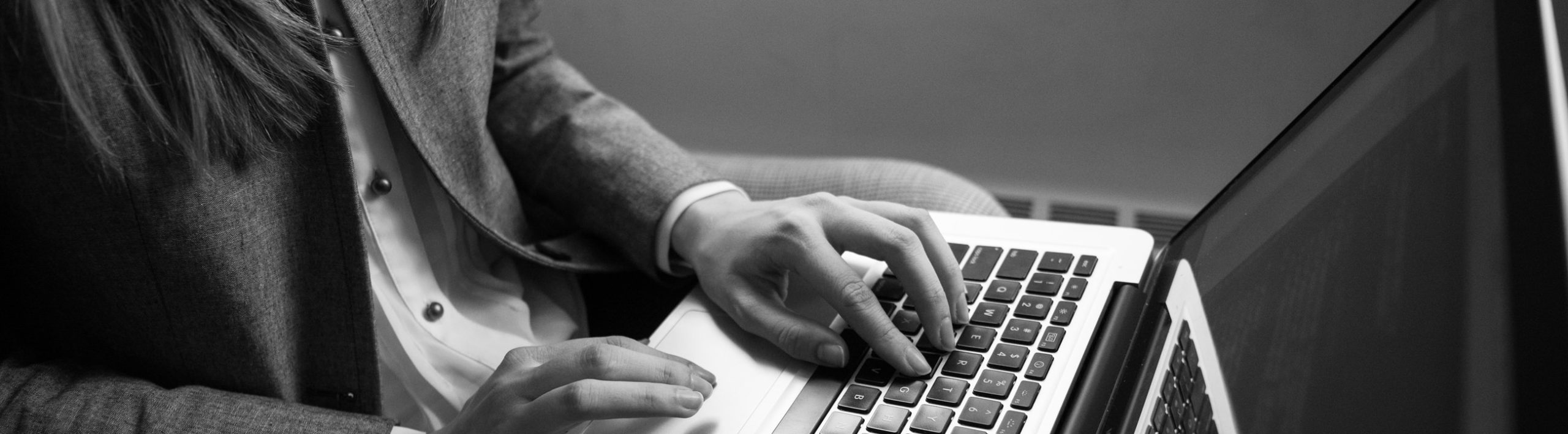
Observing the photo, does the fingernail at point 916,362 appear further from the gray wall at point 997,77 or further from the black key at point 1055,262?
the gray wall at point 997,77

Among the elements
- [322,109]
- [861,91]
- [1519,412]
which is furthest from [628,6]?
[1519,412]

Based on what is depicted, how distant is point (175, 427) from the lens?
485 millimetres

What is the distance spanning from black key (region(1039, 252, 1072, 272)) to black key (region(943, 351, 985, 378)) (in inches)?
3.6

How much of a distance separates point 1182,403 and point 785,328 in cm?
20

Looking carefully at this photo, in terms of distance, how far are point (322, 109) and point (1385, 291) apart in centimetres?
47

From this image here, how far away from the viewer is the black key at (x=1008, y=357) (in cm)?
48

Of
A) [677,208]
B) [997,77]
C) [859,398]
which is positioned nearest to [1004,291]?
[859,398]

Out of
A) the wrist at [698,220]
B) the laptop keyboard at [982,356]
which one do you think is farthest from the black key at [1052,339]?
the wrist at [698,220]

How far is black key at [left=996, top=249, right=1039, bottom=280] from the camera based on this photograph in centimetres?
56

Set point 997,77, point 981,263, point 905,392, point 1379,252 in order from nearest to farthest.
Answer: point 1379,252, point 905,392, point 981,263, point 997,77

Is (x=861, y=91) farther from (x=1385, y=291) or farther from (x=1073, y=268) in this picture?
(x=1385, y=291)

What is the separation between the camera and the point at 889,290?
0.56 meters

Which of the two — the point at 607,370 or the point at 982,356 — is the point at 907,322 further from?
the point at 607,370

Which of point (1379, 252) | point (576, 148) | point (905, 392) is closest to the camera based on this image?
point (1379, 252)
